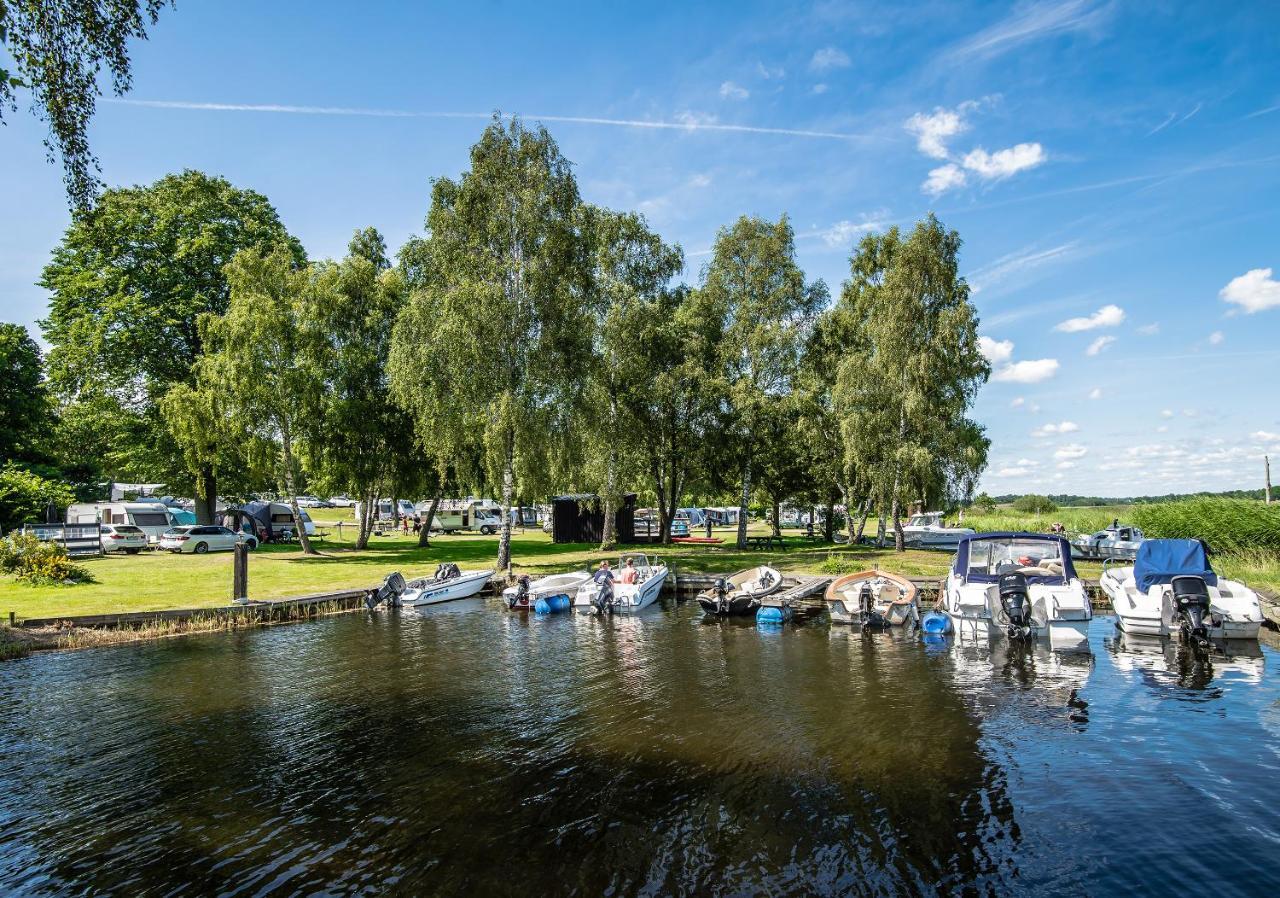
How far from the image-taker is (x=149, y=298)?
124 feet

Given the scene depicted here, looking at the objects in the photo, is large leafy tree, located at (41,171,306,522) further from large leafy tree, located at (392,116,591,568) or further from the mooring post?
the mooring post

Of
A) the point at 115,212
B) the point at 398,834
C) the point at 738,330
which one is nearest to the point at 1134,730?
the point at 398,834

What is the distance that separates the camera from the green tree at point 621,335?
3462cm

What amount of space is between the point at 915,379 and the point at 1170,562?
18.2m

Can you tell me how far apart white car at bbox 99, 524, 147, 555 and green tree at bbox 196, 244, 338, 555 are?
905cm

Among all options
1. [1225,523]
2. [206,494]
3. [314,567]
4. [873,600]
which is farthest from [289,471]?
[1225,523]

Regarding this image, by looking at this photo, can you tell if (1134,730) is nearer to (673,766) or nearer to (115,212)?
(673,766)

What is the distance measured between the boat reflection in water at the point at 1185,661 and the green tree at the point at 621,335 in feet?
67.7

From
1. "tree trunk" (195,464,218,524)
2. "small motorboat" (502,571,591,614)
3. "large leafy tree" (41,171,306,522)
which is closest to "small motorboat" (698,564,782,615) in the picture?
"small motorboat" (502,571,591,614)

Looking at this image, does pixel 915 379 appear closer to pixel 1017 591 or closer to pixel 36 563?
pixel 1017 591

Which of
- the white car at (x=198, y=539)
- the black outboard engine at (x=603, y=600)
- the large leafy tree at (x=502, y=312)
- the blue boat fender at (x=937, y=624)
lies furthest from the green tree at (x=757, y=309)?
the white car at (x=198, y=539)

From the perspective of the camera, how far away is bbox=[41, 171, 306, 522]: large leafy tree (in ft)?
118

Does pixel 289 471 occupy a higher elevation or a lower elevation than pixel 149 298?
lower

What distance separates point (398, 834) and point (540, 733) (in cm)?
363
